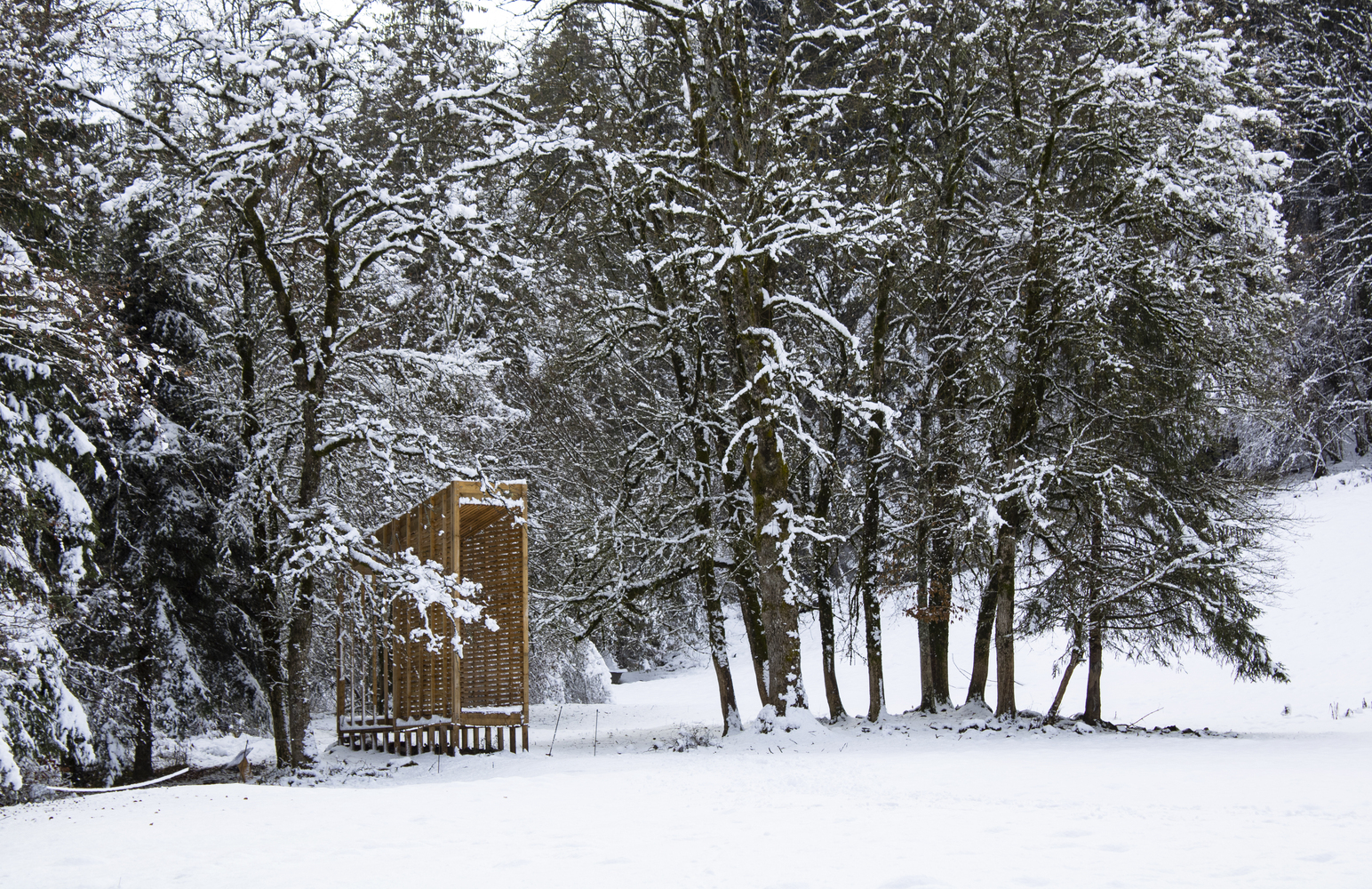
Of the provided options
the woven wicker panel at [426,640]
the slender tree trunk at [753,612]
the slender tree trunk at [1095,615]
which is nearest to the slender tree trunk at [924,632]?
the slender tree trunk at [1095,615]

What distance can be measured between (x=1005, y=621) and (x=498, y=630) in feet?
20.3

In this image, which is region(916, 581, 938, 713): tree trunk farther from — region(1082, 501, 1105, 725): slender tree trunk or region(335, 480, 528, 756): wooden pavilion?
region(335, 480, 528, 756): wooden pavilion

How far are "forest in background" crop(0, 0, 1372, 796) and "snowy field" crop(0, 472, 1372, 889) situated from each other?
1.69m

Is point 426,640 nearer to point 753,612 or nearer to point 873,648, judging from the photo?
point 753,612

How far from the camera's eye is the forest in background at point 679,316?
38.4ft

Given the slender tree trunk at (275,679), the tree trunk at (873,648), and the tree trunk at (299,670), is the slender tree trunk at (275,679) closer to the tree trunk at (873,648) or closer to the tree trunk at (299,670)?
the tree trunk at (299,670)

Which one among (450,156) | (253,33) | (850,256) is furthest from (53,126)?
(850,256)

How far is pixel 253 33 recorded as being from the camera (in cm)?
1421

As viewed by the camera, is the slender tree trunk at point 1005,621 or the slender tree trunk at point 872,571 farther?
the slender tree trunk at point 872,571

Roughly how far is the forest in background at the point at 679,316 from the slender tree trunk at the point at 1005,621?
9cm

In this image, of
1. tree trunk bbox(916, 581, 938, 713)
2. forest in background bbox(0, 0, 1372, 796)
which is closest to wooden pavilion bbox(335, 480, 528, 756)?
forest in background bbox(0, 0, 1372, 796)

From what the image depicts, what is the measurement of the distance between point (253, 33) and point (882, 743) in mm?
12197

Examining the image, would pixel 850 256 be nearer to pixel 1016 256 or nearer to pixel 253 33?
pixel 1016 256

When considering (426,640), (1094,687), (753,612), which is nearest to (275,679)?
(426,640)
